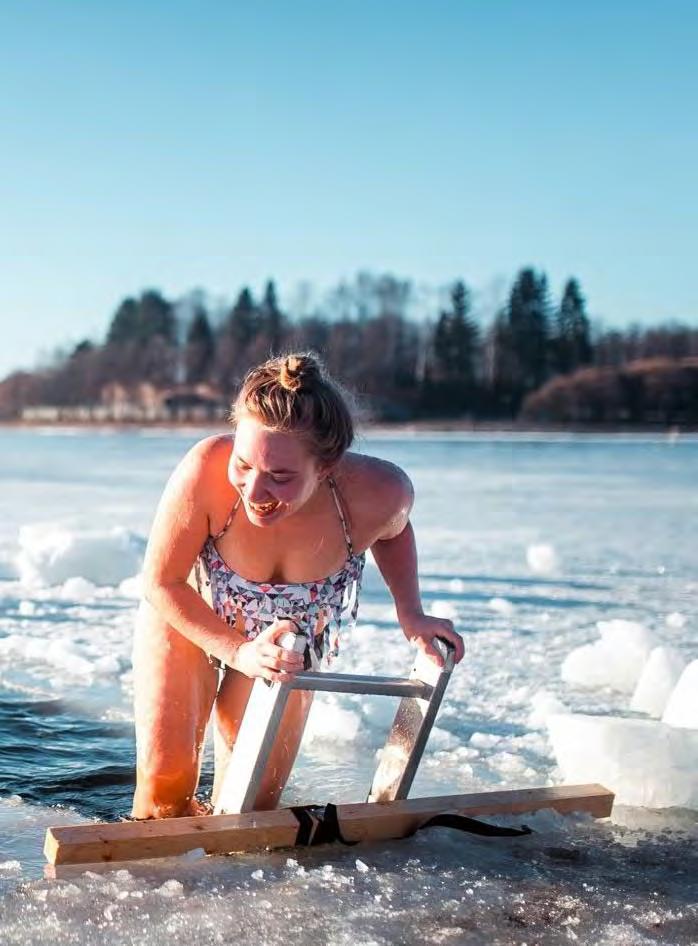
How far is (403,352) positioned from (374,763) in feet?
220

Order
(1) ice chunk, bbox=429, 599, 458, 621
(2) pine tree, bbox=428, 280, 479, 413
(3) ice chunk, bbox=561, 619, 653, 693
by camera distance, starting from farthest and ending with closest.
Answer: (2) pine tree, bbox=428, 280, 479, 413
(1) ice chunk, bbox=429, 599, 458, 621
(3) ice chunk, bbox=561, 619, 653, 693

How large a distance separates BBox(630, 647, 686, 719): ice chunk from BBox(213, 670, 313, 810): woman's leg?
1.51 meters

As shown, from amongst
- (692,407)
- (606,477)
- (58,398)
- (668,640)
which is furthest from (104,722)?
(58,398)

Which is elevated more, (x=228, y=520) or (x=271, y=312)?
(x=271, y=312)

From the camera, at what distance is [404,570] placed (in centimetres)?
253

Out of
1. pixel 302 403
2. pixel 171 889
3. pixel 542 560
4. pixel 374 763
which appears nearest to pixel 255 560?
pixel 302 403

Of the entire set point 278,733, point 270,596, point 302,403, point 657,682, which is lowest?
point 657,682

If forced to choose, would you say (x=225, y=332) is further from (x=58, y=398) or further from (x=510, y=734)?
(x=510, y=734)

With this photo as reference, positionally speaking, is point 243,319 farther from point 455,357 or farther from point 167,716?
point 167,716

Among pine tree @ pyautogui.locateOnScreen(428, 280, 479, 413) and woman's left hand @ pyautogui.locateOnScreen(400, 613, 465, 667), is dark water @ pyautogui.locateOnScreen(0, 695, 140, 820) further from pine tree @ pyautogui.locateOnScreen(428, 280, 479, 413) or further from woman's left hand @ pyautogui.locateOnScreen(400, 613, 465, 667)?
pine tree @ pyautogui.locateOnScreen(428, 280, 479, 413)

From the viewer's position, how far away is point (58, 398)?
7200cm

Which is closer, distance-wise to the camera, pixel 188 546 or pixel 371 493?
pixel 188 546

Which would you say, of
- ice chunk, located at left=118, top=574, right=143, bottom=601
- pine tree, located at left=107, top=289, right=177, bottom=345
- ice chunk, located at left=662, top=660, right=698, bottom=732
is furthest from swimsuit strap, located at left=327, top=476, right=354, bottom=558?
pine tree, located at left=107, top=289, right=177, bottom=345

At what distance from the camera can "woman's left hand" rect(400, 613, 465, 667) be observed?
2.32 metres
